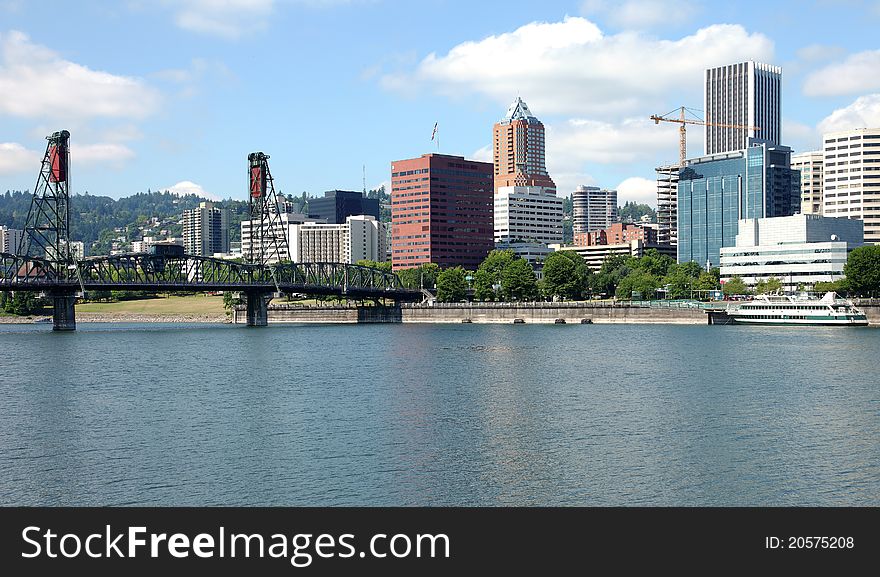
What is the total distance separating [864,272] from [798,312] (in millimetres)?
23842

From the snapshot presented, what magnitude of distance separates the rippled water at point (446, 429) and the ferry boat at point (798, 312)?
58.4 m

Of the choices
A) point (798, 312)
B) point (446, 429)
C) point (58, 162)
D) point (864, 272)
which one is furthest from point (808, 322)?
point (58, 162)

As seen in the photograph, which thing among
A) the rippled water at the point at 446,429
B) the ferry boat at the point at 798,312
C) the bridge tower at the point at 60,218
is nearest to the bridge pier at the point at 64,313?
the bridge tower at the point at 60,218

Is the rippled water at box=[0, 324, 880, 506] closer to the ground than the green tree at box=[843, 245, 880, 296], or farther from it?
closer to the ground

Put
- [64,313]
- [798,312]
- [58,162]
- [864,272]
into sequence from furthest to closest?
[58,162], [864,272], [64,313], [798,312]

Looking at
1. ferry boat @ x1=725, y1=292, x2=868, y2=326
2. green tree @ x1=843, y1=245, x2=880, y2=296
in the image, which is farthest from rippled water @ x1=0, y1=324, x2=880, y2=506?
green tree @ x1=843, y1=245, x2=880, y2=296

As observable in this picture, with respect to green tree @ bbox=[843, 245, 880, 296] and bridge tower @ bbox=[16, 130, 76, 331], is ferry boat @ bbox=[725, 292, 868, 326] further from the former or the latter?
bridge tower @ bbox=[16, 130, 76, 331]

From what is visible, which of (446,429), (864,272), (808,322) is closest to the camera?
(446,429)

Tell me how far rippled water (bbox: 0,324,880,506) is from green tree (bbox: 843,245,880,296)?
80.9 metres

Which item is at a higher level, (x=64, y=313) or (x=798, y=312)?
(x=64, y=313)

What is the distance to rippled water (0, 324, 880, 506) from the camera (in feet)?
141

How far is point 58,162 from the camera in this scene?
18888 centimetres

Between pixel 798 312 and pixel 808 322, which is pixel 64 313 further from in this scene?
pixel 808 322

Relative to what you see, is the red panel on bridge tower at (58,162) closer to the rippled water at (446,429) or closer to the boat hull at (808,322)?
the rippled water at (446,429)
